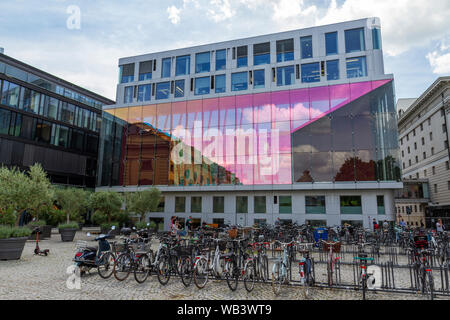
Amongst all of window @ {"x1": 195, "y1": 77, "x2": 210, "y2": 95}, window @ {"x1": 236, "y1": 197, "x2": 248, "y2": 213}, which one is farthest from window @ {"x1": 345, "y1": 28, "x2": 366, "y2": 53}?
window @ {"x1": 236, "y1": 197, "x2": 248, "y2": 213}

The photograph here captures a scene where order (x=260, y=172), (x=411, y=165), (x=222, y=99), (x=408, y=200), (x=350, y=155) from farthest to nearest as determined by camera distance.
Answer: (x=411, y=165)
(x=408, y=200)
(x=222, y=99)
(x=260, y=172)
(x=350, y=155)

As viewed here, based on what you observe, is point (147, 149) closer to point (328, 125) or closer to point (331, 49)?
point (328, 125)

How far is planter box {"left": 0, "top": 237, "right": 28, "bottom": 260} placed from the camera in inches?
459

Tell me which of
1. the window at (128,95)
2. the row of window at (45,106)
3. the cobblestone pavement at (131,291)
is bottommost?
the cobblestone pavement at (131,291)

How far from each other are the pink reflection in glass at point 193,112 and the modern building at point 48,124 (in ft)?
67.7

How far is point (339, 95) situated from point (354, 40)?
880 cm

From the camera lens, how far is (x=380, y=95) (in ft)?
89.6

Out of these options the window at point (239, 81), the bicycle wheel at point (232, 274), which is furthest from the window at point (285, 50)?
the bicycle wheel at point (232, 274)

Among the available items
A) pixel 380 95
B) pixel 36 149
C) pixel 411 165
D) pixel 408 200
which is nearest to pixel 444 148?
pixel 408 200

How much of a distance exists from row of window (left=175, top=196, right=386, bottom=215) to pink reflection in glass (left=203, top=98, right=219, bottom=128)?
7.98m

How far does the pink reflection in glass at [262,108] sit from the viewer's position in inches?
1190

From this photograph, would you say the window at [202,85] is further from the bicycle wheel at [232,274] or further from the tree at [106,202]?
the bicycle wheel at [232,274]

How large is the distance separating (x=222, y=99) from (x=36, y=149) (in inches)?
987

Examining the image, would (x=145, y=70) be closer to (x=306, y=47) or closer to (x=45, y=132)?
(x=45, y=132)
